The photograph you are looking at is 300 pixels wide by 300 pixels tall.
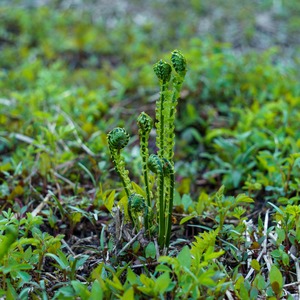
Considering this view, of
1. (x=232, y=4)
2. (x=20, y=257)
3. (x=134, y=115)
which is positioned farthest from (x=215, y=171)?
(x=232, y=4)

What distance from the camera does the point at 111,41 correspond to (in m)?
4.74

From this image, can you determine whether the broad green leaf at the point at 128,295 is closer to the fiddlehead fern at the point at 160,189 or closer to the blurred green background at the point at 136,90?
the fiddlehead fern at the point at 160,189

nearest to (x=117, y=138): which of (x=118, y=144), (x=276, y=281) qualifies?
(x=118, y=144)

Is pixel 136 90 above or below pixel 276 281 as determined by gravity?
above

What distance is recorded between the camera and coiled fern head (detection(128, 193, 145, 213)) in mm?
1703

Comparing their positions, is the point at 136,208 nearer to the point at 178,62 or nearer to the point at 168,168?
the point at 168,168

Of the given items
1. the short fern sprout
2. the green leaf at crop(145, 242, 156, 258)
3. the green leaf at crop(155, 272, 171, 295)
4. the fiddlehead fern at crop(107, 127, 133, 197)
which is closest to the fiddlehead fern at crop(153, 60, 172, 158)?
the short fern sprout

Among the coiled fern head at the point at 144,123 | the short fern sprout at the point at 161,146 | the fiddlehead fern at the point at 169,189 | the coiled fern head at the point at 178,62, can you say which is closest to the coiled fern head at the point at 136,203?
the short fern sprout at the point at 161,146

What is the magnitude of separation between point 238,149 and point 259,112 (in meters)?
0.40

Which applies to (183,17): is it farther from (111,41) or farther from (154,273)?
(154,273)

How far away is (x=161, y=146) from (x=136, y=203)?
0.77 feet

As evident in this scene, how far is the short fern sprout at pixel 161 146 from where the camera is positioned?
1.69 m

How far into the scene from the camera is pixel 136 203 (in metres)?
1.70

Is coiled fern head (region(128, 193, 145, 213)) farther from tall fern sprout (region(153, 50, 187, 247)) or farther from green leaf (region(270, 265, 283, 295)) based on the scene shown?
green leaf (region(270, 265, 283, 295))
